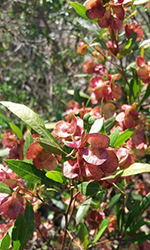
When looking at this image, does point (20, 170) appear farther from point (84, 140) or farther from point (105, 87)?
point (105, 87)

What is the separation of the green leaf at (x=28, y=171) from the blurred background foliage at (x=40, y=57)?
1457mm

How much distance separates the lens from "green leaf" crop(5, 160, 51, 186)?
0.77 meters

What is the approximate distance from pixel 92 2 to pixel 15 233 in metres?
0.83

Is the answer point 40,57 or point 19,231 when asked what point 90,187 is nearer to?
point 19,231

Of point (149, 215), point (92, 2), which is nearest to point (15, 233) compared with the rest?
point (92, 2)

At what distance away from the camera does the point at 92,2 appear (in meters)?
0.89

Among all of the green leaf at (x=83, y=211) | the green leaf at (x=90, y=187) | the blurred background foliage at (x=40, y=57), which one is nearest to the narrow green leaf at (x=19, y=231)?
the green leaf at (x=90, y=187)

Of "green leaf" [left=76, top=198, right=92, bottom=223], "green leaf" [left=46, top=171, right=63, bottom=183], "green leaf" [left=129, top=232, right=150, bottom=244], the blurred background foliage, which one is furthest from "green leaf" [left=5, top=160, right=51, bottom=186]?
the blurred background foliage

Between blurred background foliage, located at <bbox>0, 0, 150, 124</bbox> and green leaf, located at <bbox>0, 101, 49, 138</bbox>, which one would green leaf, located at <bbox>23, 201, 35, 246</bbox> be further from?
blurred background foliage, located at <bbox>0, 0, 150, 124</bbox>

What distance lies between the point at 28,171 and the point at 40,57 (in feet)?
6.81

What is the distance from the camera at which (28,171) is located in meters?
0.80

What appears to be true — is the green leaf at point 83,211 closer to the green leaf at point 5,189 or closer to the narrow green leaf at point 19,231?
the narrow green leaf at point 19,231

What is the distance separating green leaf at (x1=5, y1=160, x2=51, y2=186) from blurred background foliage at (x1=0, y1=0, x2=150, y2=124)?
1.46m

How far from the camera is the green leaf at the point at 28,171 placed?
766mm
